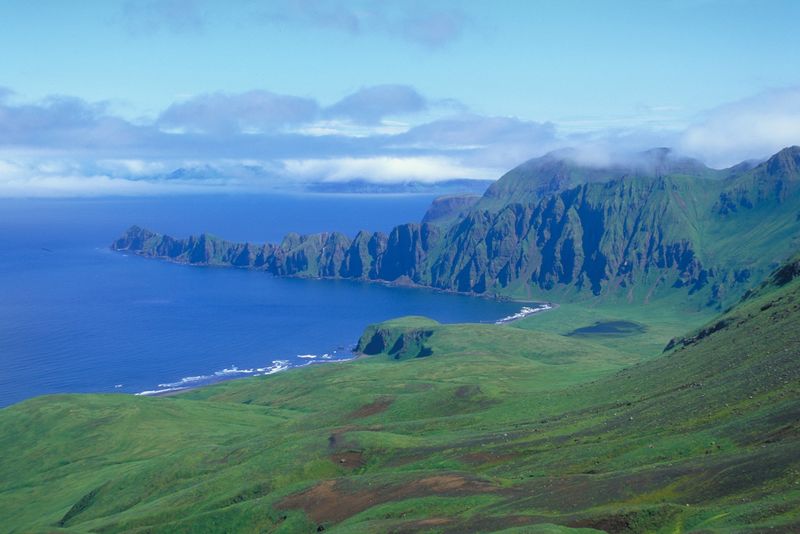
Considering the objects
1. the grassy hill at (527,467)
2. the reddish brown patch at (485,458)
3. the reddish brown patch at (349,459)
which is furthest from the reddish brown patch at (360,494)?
the reddish brown patch at (349,459)

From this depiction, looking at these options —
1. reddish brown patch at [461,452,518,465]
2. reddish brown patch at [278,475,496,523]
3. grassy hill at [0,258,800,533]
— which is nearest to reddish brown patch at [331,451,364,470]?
grassy hill at [0,258,800,533]

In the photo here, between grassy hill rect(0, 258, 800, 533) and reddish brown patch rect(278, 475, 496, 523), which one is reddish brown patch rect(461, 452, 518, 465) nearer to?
grassy hill rect(0, 258, 800, 533)

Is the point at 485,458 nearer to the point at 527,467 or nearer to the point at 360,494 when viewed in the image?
the point at 527,467

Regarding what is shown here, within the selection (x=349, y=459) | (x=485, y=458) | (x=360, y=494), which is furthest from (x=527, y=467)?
(x=349, y=459)

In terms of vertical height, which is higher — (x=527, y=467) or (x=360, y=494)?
(x=527, y=467)

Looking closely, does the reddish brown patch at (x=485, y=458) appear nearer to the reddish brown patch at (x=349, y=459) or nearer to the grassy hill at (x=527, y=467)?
the grassy hill at (x=527, y=467)

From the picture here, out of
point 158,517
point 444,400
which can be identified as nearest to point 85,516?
point 158,517

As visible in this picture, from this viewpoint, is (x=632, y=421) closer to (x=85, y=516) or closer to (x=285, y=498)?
(x=285, y=498)
